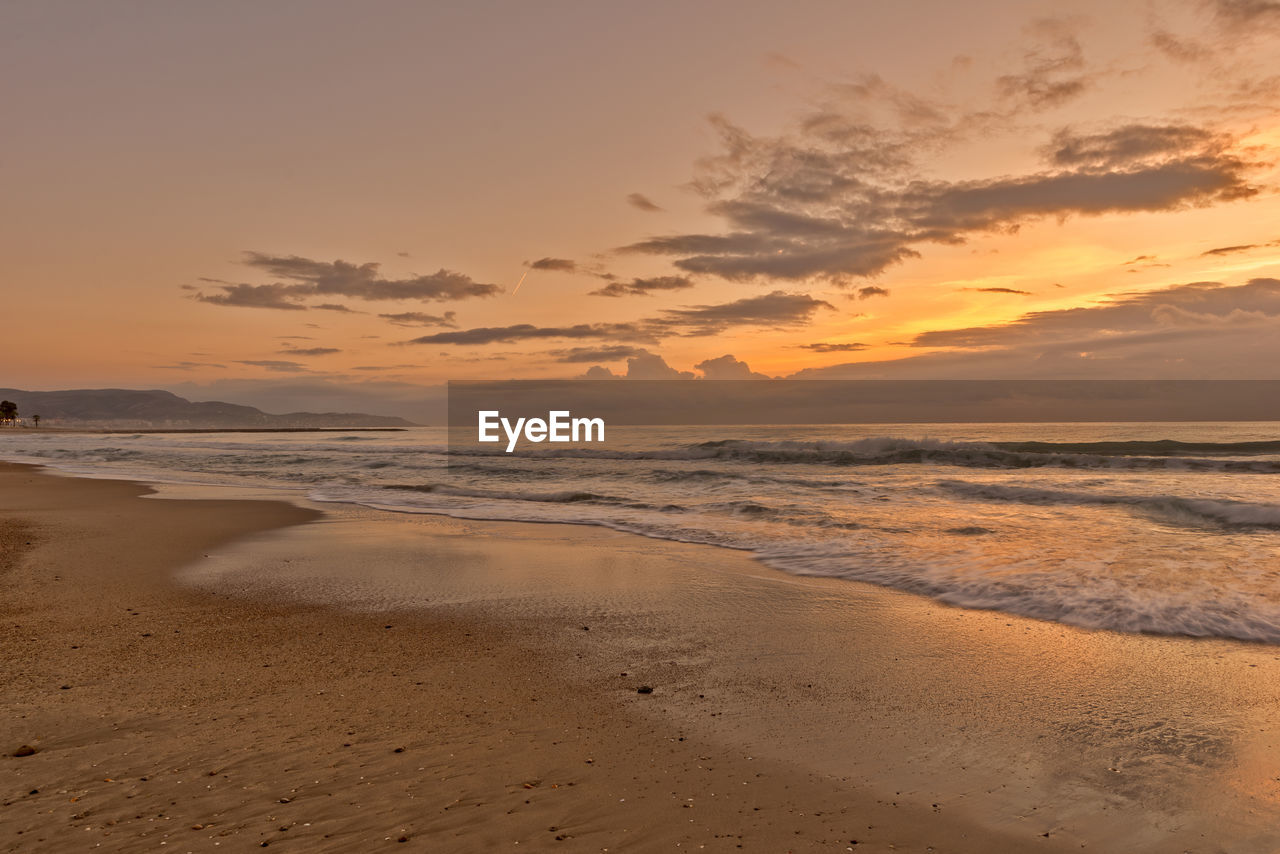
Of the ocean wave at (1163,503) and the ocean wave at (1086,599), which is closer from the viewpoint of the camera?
the ocean wave at (1086,599)

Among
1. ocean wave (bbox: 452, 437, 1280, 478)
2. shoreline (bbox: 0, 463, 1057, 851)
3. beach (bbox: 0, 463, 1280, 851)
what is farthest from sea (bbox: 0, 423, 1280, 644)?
shoreline (bbox: 0, 463, 1057, 851)

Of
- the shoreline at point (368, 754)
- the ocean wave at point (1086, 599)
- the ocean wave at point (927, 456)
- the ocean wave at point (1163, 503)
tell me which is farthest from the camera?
the ocean wave at point (927, 456)

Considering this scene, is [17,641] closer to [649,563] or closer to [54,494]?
[649,563]

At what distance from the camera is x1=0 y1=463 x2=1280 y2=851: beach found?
317 cm

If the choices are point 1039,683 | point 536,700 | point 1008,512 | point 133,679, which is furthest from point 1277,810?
point 1008,512

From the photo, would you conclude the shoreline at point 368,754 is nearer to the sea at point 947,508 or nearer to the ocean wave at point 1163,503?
the sea at point 947,508

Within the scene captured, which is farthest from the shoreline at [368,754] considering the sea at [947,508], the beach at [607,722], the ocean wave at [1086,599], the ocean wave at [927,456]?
the ocean wave at [927,456]

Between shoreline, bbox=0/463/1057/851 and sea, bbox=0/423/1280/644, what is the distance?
4.74 m

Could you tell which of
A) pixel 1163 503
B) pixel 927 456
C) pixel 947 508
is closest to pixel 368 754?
pixel 947 508

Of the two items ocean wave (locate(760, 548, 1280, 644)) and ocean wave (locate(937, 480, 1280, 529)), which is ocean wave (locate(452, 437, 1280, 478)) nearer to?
ocean wave (locate(937, 480, 1280, 529))

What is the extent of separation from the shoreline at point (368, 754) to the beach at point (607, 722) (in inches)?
0.7

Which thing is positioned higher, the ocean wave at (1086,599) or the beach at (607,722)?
the beach at (607,722)

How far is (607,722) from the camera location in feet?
14.3

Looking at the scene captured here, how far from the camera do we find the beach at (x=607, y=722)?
3172 millimetres
